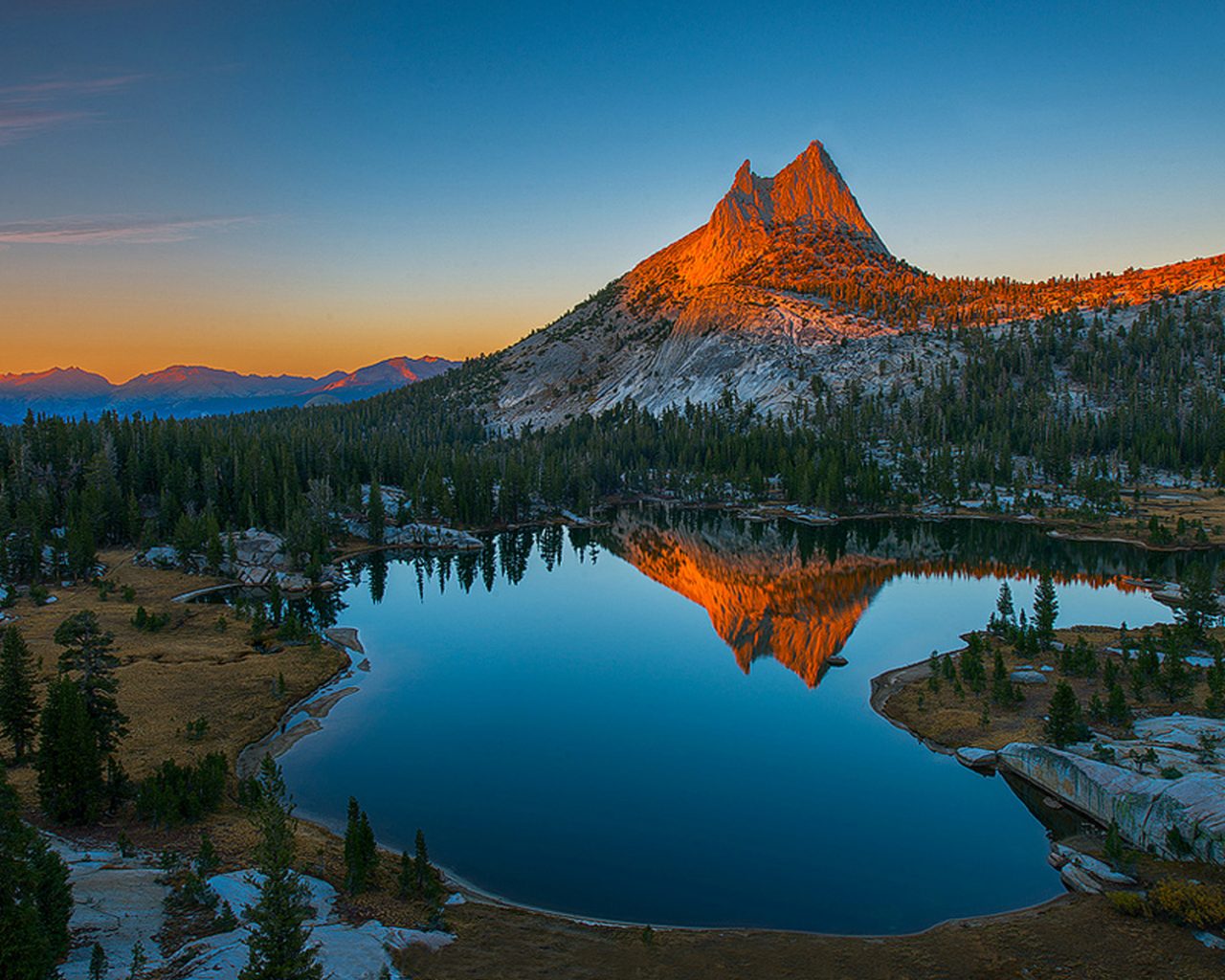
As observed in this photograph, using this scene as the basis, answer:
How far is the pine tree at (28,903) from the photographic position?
17.5 metres

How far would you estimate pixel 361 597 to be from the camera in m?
88.6

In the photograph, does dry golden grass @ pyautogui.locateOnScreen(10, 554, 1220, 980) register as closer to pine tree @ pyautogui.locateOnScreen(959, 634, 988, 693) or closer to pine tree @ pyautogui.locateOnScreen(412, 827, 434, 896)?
pine tree @ pyautogui.locateOnScreen(412, 827, 434, 896)

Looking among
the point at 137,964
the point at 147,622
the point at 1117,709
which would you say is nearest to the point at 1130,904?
the point at 1117,709

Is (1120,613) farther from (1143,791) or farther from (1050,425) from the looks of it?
(1050,425)

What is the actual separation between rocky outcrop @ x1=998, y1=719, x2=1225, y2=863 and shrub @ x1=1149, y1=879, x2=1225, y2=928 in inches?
114

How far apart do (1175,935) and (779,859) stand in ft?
42.9

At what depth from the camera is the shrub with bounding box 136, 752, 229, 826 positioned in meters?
32.0

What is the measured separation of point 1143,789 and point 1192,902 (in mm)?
6876

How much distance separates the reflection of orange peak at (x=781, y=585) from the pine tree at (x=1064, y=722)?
19522 mm

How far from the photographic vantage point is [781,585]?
89.2 metres

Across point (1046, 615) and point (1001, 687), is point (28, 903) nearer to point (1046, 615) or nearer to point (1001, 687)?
point (1001, 687)

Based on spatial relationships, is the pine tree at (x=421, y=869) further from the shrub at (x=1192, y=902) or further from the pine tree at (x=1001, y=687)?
the pine tree at (x=1001, y=687)

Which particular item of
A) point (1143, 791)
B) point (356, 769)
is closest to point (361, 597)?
point (356, 769)

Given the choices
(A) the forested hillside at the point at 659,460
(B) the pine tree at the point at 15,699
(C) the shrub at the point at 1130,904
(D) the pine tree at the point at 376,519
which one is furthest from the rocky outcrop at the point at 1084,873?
(D) the pine tree at the point at 376,519
